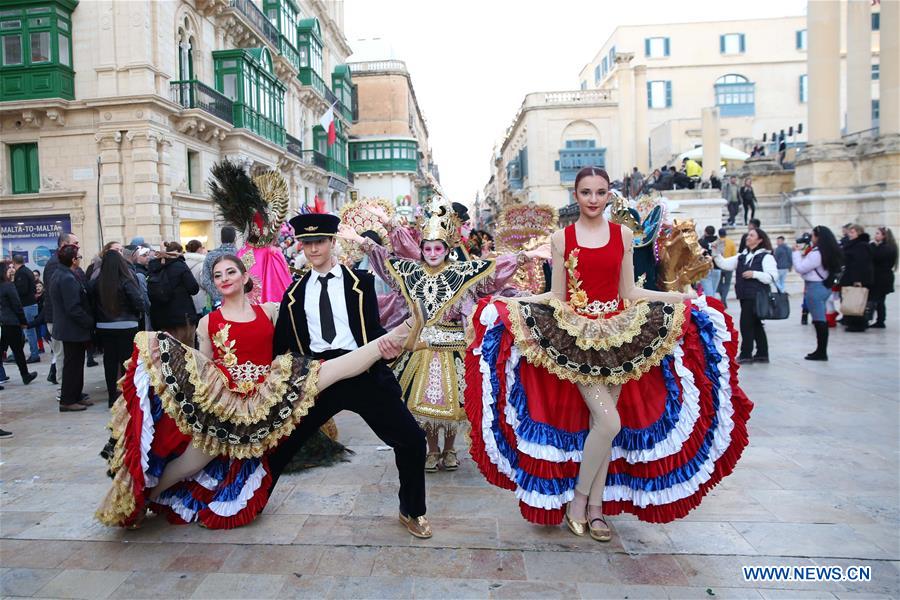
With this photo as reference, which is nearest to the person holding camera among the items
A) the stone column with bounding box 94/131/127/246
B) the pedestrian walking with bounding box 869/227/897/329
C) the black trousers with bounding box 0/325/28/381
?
the pedestrian walking with bounding box 869/227/897/329

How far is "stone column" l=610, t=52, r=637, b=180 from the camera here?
1763 inches

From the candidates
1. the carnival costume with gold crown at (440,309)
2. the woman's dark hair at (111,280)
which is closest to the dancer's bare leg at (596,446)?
the carnival costume with gold crown at (440,309)

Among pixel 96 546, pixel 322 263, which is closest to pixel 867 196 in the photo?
pixel 322 263

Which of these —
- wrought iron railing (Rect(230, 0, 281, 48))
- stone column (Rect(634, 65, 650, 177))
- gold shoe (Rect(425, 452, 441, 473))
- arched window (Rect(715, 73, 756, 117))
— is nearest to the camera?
gold shoe (Rect(425, 452, 441, 473))

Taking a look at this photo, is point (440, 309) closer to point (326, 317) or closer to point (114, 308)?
point (326, 317)

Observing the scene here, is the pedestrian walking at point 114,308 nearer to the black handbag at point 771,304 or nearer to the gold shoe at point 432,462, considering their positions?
the gold shoe at point 432,462

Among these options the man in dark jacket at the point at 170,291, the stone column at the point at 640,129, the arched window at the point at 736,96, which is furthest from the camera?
the arched window at the point at 736,96

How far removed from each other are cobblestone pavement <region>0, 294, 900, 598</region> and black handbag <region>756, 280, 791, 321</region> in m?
3.38

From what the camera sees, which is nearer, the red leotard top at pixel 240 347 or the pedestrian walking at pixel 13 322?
the red leotard top at pixel 240 347

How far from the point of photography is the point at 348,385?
3916 mm

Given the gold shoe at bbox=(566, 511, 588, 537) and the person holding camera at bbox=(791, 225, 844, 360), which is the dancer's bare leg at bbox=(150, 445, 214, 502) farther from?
the person holding camera at bbox=(791, 225, 844, 360)

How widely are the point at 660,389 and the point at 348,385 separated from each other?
6.03ft

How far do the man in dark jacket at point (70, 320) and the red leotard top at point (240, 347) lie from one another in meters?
4.32

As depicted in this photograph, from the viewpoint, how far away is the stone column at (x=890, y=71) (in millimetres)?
21016
